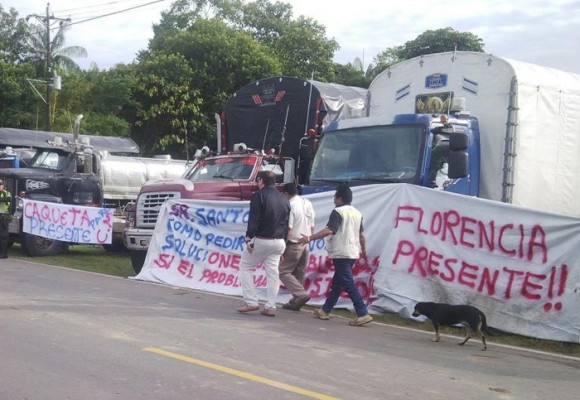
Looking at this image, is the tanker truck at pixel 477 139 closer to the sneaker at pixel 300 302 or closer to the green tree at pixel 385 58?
the sneaker at pixel 300 302

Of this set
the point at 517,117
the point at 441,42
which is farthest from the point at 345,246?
the point at 441,42

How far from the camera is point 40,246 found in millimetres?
16719

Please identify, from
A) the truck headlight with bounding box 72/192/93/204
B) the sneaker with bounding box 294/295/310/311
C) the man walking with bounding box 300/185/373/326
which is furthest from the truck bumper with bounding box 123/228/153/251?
the man walking with bounding box 300/185/373/326

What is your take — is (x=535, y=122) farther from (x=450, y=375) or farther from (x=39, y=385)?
(x=39, y=385)

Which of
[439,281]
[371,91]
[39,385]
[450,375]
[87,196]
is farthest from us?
[87,196]

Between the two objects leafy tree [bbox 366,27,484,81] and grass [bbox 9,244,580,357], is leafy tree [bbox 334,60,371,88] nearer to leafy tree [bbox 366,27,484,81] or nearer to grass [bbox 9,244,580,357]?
leafy tree [bbox 366,27,484,81]

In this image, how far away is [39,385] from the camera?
19.8 feet

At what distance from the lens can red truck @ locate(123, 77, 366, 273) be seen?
1376 centimetres

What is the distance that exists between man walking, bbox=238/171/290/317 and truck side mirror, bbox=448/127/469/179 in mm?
2448

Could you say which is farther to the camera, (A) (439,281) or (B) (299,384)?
(A) (439,281)

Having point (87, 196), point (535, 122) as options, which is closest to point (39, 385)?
point (535, 122)

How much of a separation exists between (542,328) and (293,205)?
3.58 metres

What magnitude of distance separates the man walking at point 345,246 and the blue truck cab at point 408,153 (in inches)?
61.8

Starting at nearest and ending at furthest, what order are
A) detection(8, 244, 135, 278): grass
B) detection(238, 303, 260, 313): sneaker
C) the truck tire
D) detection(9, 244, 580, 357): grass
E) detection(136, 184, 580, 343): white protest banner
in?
detection(9, 244, 580, 357): grass, detection(136, 184, 580, 343): white protest banner, detection(238, 303, 260, 313): sneaker, detection(8, 244, 135, 278): grass, the truck tire
